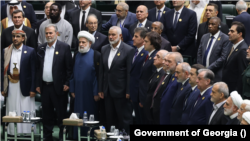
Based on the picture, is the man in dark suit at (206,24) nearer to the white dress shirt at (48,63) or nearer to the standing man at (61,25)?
the standing man at (61,25)

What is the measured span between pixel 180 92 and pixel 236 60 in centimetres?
110

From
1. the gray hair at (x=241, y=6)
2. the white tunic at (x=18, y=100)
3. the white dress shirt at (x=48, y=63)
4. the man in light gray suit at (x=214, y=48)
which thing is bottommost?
the white tunic at (x=18, y=100)

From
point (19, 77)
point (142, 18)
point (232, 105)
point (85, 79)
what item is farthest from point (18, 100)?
point (232, 105)

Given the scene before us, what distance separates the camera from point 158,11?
26.0 ft

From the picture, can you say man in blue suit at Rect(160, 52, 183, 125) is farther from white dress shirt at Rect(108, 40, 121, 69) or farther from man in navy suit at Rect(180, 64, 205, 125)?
white dress shirt at Rect(108, 40, 121, 69)

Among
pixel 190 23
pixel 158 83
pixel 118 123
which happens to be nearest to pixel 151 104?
pixel 158 83

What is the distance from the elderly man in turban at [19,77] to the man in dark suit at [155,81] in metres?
1.94

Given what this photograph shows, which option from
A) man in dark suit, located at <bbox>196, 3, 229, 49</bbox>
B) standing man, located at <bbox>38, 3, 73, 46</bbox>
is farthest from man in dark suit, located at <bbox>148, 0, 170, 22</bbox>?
standing man, located at <bbox>38, 3, 73, 46</bbox>

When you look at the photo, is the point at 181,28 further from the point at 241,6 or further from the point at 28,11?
the point at 28,11

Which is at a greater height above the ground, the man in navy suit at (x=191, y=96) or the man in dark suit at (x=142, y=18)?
the man in dark suit at (x=142, y=18)

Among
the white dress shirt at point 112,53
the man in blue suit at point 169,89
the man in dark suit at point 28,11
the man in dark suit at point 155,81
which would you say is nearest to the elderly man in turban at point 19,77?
Result: the man in dark suit at point 28,11

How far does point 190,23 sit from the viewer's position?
756 cm

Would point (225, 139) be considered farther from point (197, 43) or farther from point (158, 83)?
point (197, 43)

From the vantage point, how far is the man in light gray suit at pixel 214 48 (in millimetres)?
6711
